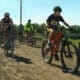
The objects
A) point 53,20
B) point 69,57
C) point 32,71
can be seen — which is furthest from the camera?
point 53,20

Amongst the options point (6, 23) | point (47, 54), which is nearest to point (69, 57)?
point (47, 54)

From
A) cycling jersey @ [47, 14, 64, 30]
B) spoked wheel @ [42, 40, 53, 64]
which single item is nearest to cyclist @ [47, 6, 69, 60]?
cycling jersey @ [47, 14, 64, 30]

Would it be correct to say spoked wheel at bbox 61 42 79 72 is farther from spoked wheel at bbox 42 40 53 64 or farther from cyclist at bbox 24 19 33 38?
cyclist at bbox 24 19 33 38

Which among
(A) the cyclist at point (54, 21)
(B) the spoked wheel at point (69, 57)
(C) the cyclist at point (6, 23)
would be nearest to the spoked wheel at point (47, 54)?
(A) the cyclist at point (54, 21)

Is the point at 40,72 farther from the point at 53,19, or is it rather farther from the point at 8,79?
the point at 53,19

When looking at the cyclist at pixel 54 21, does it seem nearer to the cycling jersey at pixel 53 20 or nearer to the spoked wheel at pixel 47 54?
the cycling jersey at pixel 53 20

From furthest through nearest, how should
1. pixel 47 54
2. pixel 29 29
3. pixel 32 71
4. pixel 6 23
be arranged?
pixel 29 29 < pixel 6 23 < pixel 47 54 < pixel 32 71

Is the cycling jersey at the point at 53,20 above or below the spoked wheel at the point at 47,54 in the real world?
above

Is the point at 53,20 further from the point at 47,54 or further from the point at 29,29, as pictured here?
the point at 29,29

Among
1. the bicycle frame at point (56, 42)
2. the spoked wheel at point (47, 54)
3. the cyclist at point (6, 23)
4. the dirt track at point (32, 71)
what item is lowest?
the dirt track at point (32, 71)

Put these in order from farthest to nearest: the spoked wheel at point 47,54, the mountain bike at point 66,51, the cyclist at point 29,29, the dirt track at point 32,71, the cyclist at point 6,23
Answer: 1. the cyclist at point 29,29
2. the cyclist at point 6,23
3. the spoked wheel at point 47,54
4. the mountain bike at point 66,51
5. the dirt track at point 32,71

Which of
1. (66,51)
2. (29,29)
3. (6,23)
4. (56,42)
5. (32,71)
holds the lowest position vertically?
(32,71)

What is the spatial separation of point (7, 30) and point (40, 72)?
5121mm

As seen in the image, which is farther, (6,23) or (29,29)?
(29,29)
